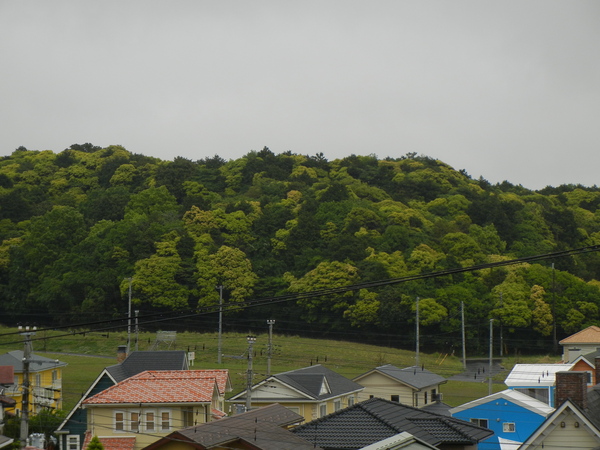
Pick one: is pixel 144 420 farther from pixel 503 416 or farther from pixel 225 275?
pixel 225 275

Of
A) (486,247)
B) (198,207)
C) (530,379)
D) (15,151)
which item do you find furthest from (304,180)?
(530,379)

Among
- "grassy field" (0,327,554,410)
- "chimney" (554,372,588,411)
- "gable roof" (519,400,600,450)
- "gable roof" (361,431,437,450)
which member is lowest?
"grassy field" (0,327,554,410)

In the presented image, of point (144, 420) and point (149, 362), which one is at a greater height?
point (149, 362)

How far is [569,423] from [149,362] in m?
19.5

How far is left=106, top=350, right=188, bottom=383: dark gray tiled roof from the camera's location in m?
30.8

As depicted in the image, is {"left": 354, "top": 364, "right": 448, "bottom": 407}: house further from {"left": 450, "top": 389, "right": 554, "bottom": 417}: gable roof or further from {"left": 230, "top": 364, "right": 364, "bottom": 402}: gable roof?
{"left": 450, "top": 389, "right": 554, "bottom": 417}: gable roof

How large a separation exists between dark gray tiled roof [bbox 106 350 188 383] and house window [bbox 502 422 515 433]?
12683 mm

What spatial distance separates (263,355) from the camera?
179ft

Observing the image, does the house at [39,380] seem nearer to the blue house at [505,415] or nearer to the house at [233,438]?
the house at [233,438]

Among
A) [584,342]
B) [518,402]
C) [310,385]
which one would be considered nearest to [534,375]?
[518,402]

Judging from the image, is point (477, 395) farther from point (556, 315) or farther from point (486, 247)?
point (486, 247)

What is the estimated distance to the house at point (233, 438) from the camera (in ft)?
55.5

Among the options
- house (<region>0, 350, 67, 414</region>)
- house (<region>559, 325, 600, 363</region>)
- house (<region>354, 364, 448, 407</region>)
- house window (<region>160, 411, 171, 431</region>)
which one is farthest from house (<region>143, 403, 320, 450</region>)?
house (<region>559, 325, 600, 363</region>)

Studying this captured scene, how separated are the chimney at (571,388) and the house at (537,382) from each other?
14332mm
